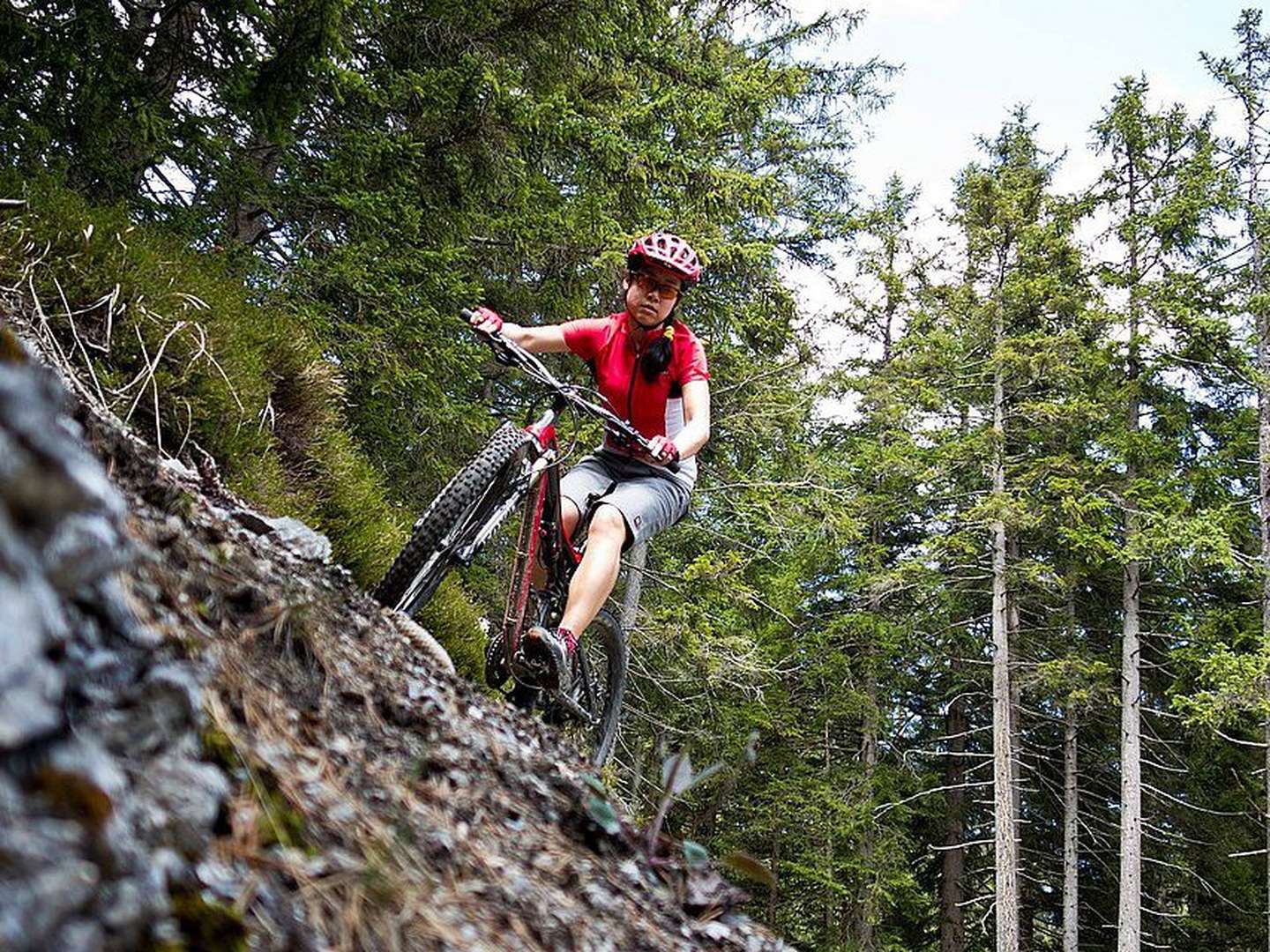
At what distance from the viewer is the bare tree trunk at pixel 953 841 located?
22.3 metres

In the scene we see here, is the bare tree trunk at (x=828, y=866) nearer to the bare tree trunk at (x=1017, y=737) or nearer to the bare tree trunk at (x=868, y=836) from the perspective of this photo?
the bare tree trunk at (x=868, y=836)

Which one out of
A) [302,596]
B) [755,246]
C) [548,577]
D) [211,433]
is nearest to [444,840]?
[302,596]

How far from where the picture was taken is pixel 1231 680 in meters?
15.6

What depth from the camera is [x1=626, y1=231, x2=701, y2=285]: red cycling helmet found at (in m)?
4.84

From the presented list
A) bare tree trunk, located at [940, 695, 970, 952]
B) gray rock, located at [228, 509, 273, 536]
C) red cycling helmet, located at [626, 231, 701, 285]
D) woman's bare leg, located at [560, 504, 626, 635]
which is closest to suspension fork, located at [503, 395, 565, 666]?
woman's bare leg, located at [560, 504, 626, 635]

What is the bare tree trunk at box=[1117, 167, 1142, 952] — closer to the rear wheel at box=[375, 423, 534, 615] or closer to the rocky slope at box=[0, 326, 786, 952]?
the rear wheel at box=[375, 423, 534, 615]

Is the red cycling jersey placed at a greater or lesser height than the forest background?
lesser

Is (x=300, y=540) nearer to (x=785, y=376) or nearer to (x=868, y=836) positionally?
(x=785, y=376)

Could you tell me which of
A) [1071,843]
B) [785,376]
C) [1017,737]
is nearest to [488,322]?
[785,376]

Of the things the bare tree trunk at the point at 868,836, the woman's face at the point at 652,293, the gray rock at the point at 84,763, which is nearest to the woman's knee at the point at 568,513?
the woman's face at the point at 652,293

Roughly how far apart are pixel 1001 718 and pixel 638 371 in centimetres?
1624

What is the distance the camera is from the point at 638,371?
16.7 ft

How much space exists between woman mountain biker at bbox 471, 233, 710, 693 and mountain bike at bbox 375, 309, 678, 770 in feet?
0.48

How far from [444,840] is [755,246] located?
13250mm
